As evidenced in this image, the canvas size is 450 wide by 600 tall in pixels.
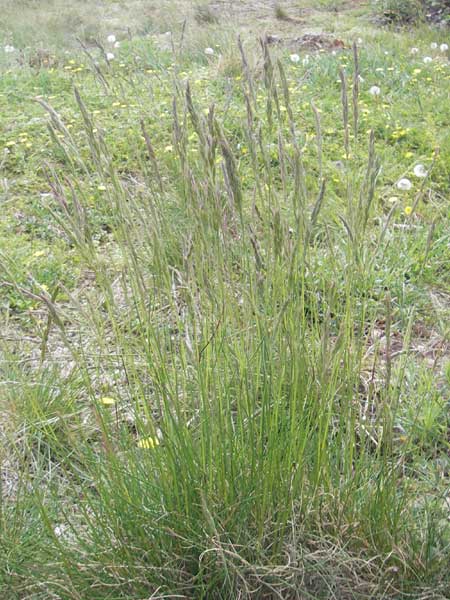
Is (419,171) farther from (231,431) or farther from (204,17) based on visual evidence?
(204,17)

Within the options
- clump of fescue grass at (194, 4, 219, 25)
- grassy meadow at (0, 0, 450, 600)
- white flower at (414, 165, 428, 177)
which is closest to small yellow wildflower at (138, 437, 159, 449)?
grassy meadow at (0, 0, 450, 600)

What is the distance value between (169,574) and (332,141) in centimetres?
334

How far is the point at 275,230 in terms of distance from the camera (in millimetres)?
1284

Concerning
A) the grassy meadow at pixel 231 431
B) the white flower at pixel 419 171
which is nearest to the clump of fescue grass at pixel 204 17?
the white flower at pixel 419 171

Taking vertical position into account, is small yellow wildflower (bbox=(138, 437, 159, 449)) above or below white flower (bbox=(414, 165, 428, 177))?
above

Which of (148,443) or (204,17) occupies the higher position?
(148,443)

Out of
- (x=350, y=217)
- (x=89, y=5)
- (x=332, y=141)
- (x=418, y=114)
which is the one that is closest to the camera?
(x=350, y=217)

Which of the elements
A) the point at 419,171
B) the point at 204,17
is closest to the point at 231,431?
the point at 419,171

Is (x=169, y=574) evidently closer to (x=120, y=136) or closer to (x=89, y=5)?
(x=120, y=136)

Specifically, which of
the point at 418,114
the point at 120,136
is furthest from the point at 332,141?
the point at 120,136

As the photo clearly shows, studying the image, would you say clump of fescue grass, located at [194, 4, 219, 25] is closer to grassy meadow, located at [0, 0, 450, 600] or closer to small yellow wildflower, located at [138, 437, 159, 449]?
grassy meadow, located at [0, 0, 450, 600]

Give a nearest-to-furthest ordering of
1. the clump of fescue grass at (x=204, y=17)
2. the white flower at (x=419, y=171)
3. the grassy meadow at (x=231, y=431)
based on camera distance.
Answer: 1. the grassy meadow at (x=231, y=431)
2. the white flower at (x=419, y=171)
3. the clump of fescue grass at (x=204, y=17)

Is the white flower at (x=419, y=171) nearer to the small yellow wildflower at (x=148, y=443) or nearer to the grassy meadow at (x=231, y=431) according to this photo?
the grassy meadow at (x=231, y=431)

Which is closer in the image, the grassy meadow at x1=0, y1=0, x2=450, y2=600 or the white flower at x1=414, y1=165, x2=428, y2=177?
the grassy meadow at x1=0, y1=0, x2=450, y2=600
